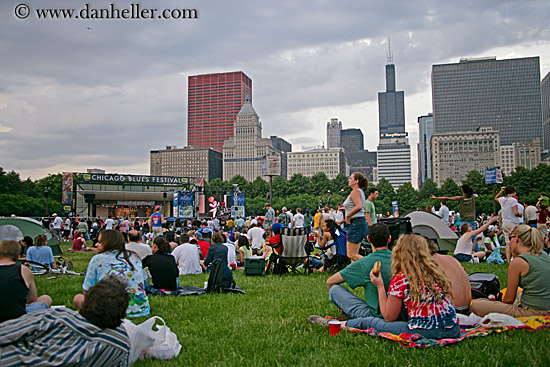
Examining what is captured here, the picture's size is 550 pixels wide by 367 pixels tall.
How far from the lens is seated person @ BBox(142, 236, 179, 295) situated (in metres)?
6.49

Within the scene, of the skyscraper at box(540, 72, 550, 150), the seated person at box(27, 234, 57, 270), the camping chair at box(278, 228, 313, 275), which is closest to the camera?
the camping chair at box(278, 228, 313, 275)

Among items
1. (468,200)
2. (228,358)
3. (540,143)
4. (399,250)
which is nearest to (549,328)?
(399,250)

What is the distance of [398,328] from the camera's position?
3830mm

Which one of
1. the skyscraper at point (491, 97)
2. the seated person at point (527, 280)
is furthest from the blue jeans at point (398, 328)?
the skyscraper at point (491, 97)

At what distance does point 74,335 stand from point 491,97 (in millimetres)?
171128

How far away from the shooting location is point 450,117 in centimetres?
15188

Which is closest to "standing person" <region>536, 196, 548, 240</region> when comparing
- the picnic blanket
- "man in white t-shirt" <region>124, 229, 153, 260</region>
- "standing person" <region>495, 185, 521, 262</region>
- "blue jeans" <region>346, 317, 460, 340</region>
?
"standing person" <region>495, 185, 521, 262</region>

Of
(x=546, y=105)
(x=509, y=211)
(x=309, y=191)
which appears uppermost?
(x=546, y=105)

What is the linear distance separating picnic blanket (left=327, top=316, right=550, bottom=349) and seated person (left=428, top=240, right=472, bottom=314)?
1.46ft

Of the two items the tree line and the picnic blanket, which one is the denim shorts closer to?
the picnic blanket

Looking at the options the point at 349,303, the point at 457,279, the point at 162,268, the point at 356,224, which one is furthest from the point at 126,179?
the point at 457,279

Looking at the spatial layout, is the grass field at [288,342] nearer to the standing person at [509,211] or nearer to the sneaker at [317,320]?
the sneaker at [317,320]

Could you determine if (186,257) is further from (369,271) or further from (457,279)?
(457,279)

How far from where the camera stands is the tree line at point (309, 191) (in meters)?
59.5
